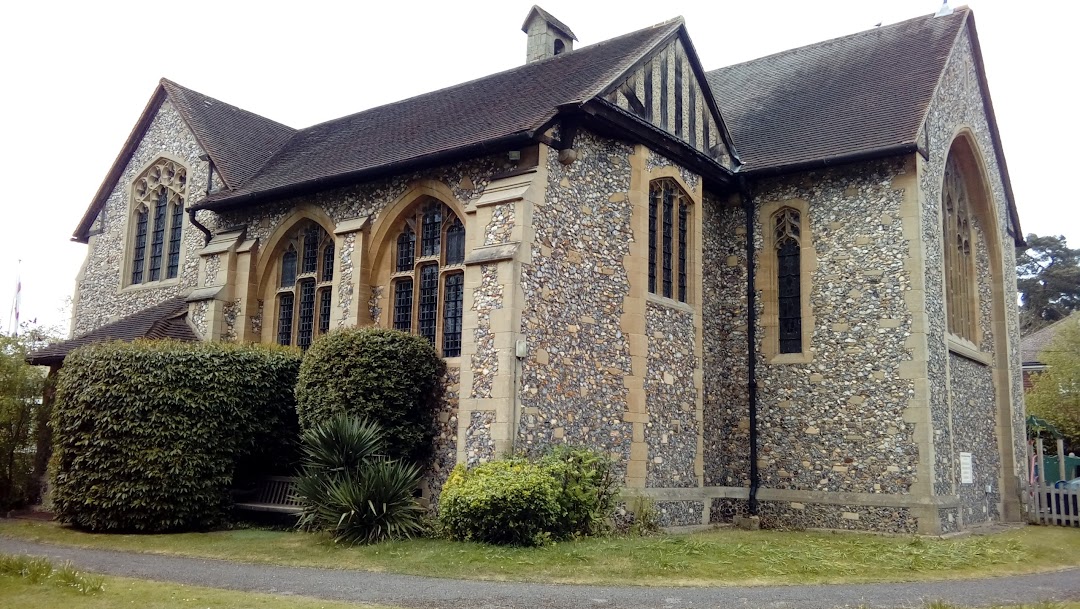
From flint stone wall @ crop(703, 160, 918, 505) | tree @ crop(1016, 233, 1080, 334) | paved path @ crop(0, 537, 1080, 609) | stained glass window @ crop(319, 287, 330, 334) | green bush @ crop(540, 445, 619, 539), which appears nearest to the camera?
paved path @ crop(0, 537, 1080, 609)

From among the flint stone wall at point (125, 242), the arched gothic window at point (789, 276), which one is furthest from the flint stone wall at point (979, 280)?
the flint stone wall at point (125, 242)

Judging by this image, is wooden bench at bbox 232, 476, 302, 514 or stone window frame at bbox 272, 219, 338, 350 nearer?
wooden bench at bbox 232, 476, 302, 514

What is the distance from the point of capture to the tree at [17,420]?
19359 mm

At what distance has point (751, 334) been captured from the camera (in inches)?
778

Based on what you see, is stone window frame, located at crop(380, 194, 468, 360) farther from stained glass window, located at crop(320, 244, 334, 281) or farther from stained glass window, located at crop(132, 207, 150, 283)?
stained glass window, located at crop(132, 207, 150, 283)

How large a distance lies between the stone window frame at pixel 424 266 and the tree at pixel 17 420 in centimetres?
832

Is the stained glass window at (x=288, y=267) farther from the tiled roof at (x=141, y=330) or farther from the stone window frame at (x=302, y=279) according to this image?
the tiled roof at (x=141, y=330)

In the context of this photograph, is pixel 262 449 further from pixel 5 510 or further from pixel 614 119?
pixel 614 119

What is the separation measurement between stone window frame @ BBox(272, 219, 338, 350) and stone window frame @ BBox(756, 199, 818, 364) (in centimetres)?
943

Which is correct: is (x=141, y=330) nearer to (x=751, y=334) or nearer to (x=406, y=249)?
(x=406, y=249)

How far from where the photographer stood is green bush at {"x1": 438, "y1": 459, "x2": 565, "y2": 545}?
12.9m

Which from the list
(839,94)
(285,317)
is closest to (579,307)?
(285,317)

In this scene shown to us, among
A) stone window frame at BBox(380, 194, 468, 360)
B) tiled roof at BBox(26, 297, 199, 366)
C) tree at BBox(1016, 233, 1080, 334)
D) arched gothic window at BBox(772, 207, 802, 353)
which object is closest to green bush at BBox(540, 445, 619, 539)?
stone window frame at BBox(380, 194, 468, 360)

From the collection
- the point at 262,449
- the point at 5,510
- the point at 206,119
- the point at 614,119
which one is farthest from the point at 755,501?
the point at 206,119
